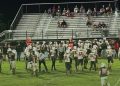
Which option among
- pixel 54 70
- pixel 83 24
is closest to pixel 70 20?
pixel 83 24

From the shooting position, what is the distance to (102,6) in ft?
228

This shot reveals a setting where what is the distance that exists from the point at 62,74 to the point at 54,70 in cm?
344

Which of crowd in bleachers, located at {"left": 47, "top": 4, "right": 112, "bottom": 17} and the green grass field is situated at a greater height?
crowd in bleachers, located at {"left": 47, "top": 4, "right": 112, "bottom": 17}

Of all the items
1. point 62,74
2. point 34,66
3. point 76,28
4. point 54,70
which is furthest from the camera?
point 76,28

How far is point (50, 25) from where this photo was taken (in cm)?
6669

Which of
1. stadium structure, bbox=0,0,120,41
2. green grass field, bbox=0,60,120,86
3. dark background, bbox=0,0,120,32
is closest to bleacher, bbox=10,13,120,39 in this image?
stadium structure, bbox=0,0,120,41

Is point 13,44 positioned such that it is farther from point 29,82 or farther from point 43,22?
point 29,82

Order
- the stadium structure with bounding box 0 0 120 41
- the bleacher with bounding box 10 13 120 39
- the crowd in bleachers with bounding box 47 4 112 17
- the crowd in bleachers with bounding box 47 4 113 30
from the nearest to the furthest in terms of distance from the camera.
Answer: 1. the stadium structure with bounding box 0 0 120 41
2. the bleacher with bounding box 10 13 120 39
3. the crowd in bleachers with bounding box 47 4 113 30
4. the crowd in bleachers with bounding box 47 4 112 17

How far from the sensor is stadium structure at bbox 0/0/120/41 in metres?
62.5

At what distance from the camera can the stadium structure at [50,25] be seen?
62500 mm

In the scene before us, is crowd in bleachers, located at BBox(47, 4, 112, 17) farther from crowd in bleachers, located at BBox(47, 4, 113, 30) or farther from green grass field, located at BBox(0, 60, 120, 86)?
green grass field, located at BBox(0, 60, 120, 86)

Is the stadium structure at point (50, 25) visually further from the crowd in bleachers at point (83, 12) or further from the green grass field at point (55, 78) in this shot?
the green grass field at point (55, 78)

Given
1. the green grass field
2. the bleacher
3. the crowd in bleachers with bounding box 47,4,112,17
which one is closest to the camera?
the green grass field

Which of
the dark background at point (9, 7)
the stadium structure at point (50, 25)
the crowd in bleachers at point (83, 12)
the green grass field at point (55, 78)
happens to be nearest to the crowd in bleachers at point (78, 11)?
the crowd in bleachers at point (83, 12)
